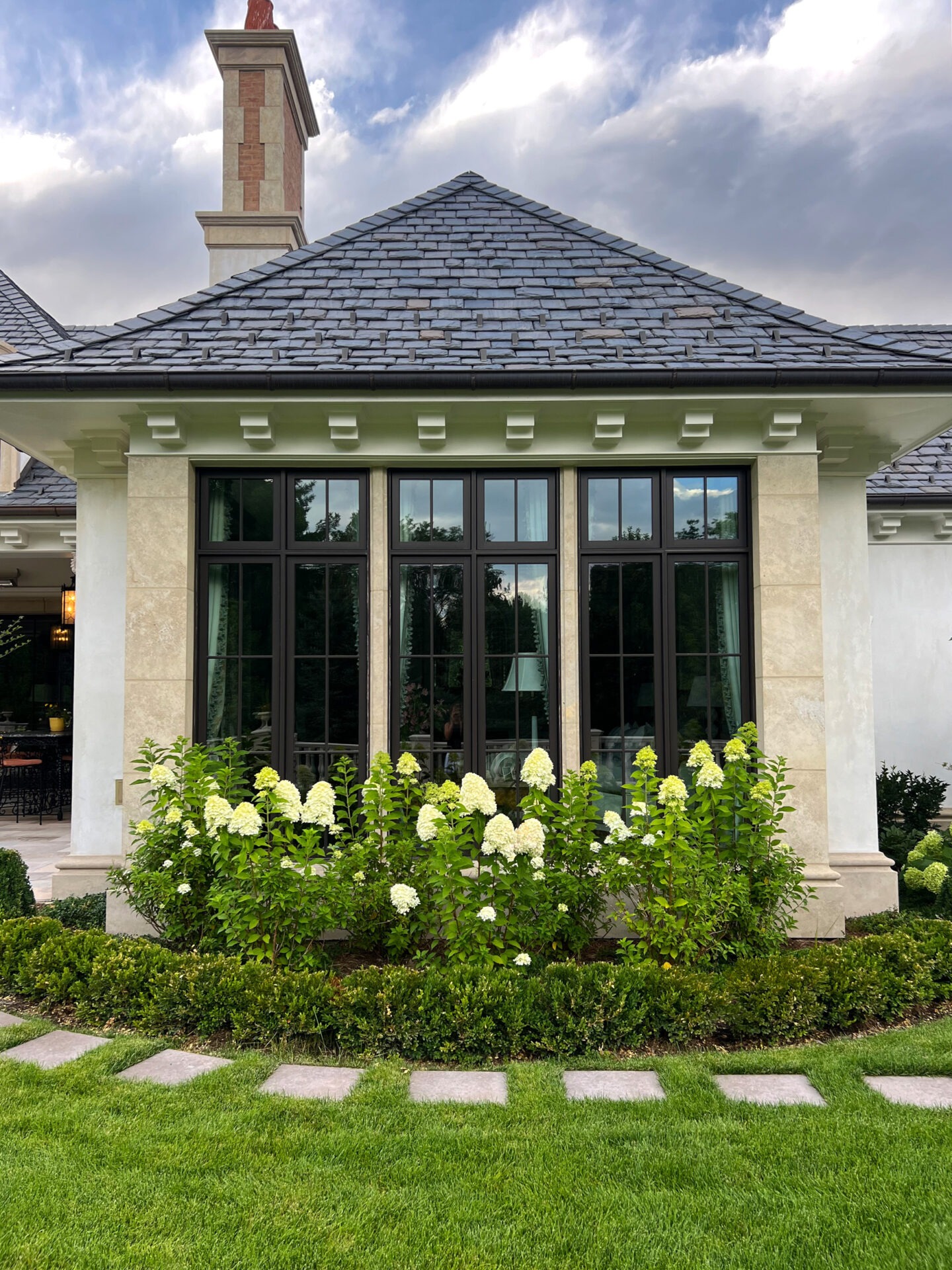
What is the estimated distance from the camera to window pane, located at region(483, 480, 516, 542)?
5.80 metres

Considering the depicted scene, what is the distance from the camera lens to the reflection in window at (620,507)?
19.0 ft

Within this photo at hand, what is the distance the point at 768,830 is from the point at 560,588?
2.04 metres

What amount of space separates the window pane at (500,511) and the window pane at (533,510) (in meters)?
0.05

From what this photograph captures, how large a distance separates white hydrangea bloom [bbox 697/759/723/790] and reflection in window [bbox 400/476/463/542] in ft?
7.41

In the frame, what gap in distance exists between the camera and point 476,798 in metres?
4.47

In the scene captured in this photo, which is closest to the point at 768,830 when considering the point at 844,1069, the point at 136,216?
the point at 844,1069

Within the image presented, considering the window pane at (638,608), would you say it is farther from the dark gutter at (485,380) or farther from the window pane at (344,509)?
the window pane at (344,509)

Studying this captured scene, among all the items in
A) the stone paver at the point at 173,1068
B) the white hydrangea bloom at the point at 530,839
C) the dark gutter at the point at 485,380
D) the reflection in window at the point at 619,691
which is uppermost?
the dark gutter at the point at 485,380

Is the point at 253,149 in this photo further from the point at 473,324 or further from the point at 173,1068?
the point at 173,1068

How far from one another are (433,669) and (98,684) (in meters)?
2.51

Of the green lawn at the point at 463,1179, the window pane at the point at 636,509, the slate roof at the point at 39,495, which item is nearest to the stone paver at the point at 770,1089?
the green lawn at the point at 463,1179

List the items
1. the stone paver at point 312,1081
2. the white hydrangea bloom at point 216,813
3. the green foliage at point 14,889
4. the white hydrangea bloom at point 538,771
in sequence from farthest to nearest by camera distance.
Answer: the green foliage at point 14,889, the white hydrangea bloom at point 538,771, the white hydrangea bloom at point 216,813, the stone paver at point 312,1081

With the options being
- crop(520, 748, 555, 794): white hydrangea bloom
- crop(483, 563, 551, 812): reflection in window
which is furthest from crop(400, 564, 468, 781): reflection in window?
crop(520, 748, 555, 794): white hydrangea bloom

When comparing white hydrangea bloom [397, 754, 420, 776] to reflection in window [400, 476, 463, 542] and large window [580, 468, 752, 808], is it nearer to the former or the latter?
large window [580, 468, 752, 808]
